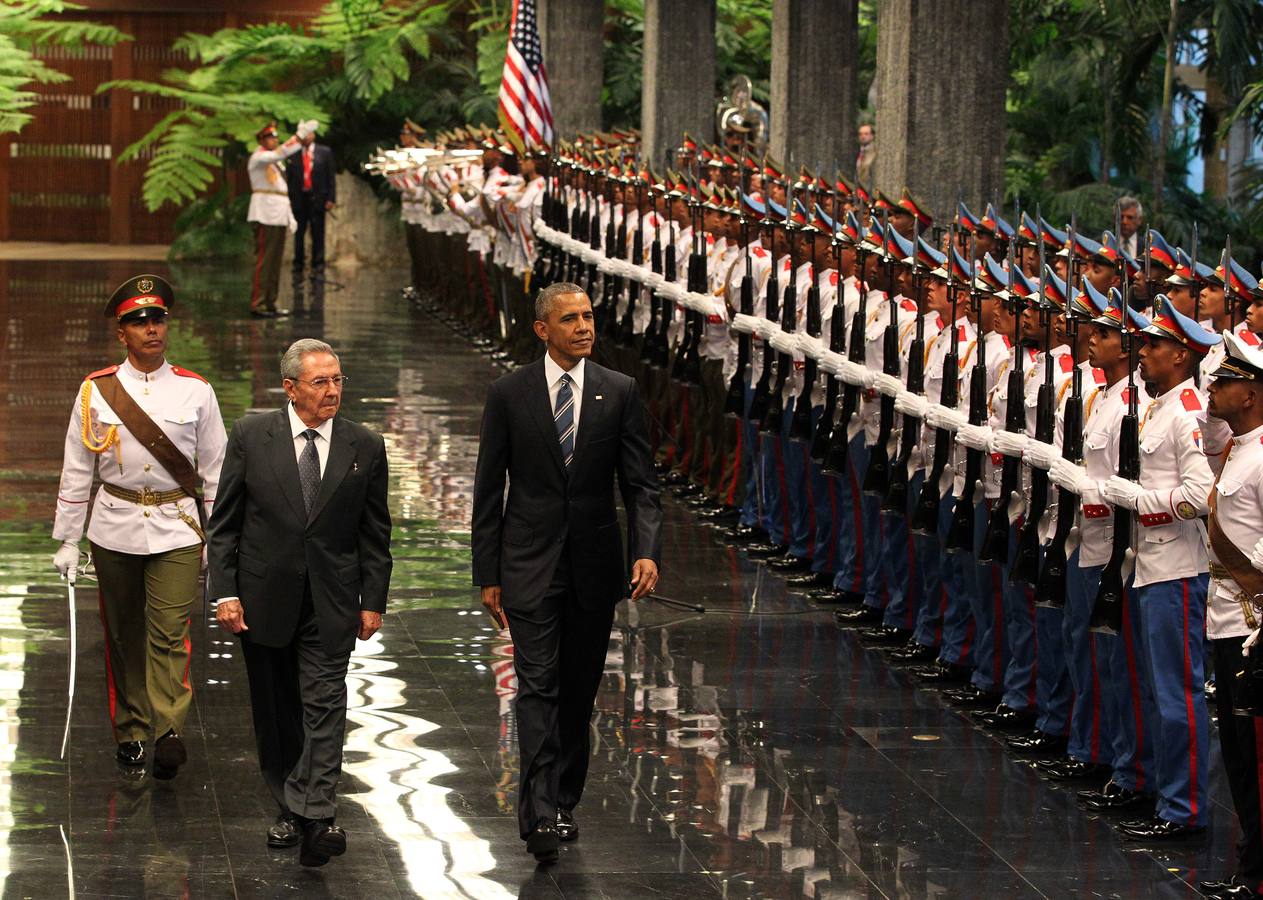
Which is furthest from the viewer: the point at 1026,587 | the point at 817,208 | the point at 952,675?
the point at 817,208

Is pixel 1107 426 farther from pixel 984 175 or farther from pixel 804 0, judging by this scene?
pixel 804 0

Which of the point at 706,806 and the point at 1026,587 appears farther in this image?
the point at 1026,587

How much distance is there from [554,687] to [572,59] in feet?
65.9

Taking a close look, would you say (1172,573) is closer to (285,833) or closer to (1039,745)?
(1039,745)

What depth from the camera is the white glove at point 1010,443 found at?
8180 mm

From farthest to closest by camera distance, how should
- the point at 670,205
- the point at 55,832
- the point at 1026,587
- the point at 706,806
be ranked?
the point at 670,205 < the point at 1026,587 < the point at 706,806 < the point at 55,832

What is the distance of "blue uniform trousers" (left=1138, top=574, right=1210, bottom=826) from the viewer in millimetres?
7078

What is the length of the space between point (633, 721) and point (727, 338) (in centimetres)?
477

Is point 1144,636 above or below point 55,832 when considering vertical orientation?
above

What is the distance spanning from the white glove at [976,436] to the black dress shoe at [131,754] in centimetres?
328

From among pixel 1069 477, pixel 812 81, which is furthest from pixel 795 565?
pixel 812 81

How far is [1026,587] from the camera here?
8359 mm

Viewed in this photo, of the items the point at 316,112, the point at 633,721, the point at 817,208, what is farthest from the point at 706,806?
the point at 316,112

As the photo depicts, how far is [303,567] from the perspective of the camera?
6.66 m
